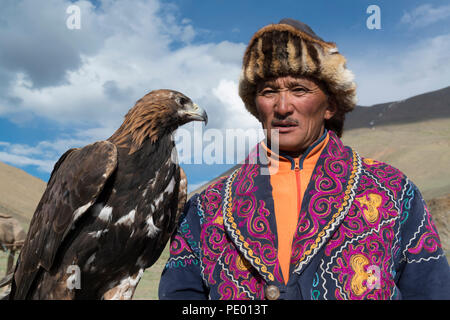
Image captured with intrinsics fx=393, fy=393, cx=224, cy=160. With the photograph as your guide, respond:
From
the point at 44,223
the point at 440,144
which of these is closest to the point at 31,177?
the point at 440,144

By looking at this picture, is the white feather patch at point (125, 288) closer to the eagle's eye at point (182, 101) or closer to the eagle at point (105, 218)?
the eagle at point (105, 218)

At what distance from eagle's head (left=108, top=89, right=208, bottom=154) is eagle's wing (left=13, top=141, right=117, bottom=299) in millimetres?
230

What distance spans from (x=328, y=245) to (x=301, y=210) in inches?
10.7

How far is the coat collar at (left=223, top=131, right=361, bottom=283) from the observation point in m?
2.42

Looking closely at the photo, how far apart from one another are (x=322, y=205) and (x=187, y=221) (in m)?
1.03

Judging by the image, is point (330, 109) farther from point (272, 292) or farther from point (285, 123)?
point (272, 292)

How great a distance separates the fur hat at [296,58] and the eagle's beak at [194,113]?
0.83 meters

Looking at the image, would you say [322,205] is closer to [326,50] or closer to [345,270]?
[345,270]

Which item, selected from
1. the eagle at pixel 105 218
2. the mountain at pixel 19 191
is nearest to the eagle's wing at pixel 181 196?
the eagle at pixel 105 218

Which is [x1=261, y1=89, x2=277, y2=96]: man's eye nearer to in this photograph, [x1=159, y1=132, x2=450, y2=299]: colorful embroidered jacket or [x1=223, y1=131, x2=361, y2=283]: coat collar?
[x1=223, y1=131, x2=361, y2=283]: coat collar

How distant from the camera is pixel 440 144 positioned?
1480 inches

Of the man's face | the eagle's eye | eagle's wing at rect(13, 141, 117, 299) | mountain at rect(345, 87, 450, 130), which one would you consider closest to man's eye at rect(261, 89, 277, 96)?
the man's face

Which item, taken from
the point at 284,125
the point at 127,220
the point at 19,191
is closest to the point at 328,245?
the point at 284,125

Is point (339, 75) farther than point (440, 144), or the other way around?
point (440, 144)
